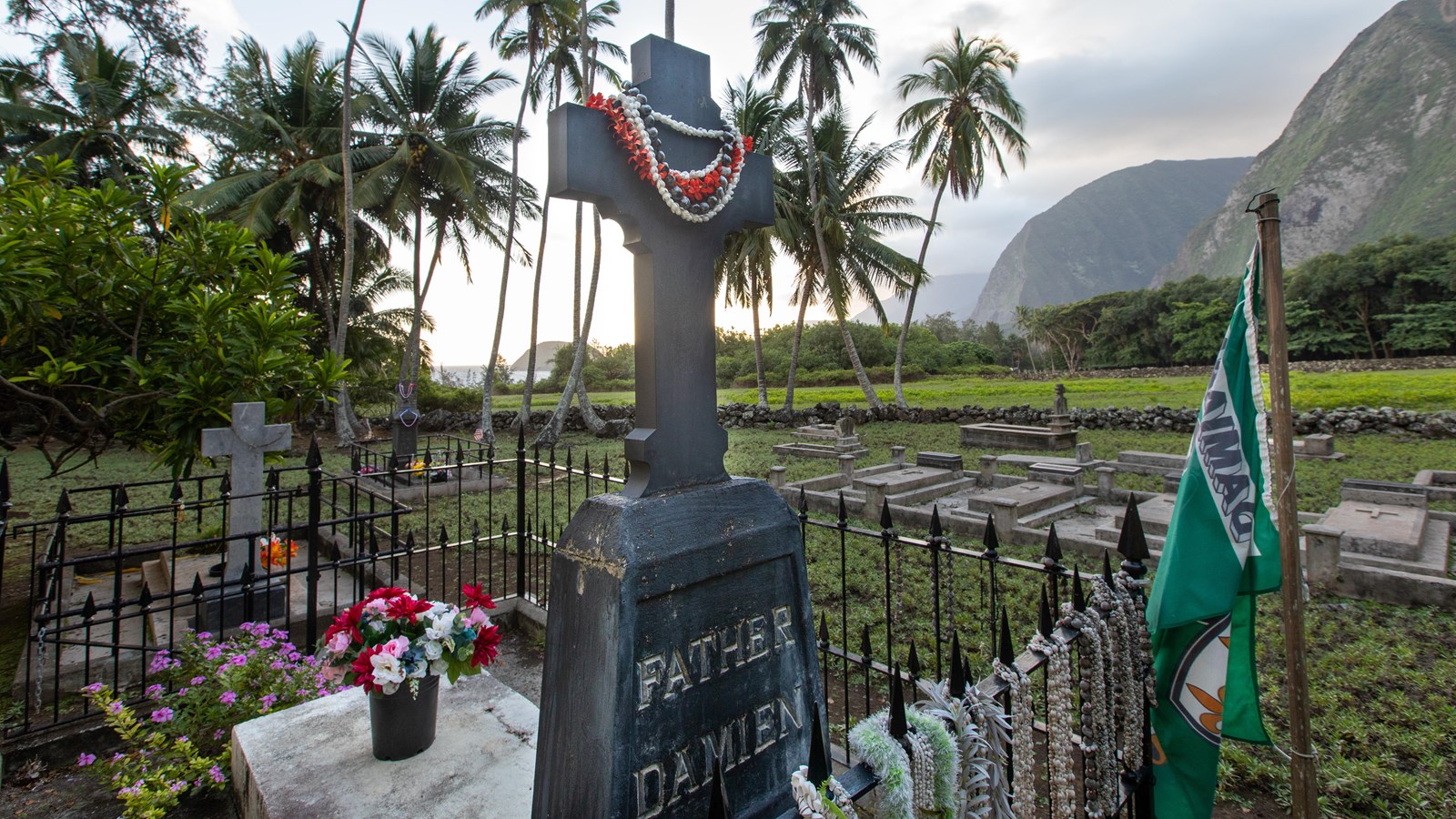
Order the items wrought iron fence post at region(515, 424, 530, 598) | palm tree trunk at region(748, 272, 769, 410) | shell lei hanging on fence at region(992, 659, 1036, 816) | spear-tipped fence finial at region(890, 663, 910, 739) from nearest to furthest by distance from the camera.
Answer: spear-tipped fence finial at region(890, 663, 910, 739) < shell lei hanging on fence at region(992, 659, 1036, 816) < wrought iron fence post at region(515, 424, 530, 598) < palm tree trunk at region(748, 272, 769, 410)

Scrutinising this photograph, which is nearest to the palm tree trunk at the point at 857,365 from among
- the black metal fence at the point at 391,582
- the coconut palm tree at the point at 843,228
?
the coconut palm tree at the point at 843,228

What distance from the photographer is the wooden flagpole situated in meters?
2.13

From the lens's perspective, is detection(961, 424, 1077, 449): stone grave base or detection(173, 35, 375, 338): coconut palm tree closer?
detection(961, 424, 1077, 449): stone grave base

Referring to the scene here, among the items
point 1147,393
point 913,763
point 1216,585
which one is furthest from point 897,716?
point 1147,393

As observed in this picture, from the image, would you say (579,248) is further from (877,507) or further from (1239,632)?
(1239,632)

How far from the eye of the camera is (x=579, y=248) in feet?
56.0

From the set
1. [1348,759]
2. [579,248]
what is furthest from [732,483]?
[579,248]

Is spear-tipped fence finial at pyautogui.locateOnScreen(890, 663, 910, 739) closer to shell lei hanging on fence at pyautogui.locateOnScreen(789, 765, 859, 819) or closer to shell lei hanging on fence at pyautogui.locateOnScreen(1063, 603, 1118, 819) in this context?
shell lei hanging on fence at pyautogui.locateOnScreen(789, 765, 859, 819)

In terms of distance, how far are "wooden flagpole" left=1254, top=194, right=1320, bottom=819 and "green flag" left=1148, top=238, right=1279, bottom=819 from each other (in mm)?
65

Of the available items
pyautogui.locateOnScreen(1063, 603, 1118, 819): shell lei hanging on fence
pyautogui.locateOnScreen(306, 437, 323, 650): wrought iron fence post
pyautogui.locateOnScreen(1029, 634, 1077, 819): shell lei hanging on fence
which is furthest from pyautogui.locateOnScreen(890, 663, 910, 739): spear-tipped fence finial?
pyautogui.locateOnScreen(306, 437, 323, 650): wrought iron fence post

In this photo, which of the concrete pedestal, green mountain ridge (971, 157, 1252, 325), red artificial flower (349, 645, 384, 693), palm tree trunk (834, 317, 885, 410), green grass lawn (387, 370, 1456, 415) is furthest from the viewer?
green mountain ridge (971, 157, 1252, 325)

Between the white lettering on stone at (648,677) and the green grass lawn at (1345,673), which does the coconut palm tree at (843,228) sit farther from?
the white lettering on stone at (648,677)

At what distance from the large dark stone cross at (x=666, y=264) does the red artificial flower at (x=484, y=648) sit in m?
1.30

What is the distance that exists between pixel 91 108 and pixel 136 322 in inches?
723
